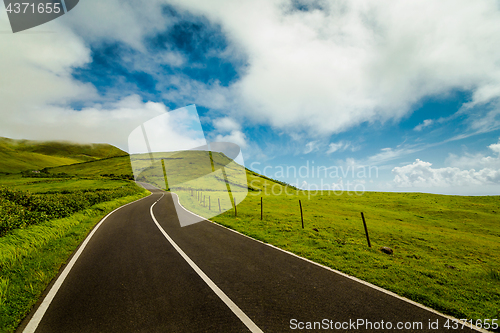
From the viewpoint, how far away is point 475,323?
168 inches

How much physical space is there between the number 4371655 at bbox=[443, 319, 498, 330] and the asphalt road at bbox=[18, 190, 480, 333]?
0.39 ft

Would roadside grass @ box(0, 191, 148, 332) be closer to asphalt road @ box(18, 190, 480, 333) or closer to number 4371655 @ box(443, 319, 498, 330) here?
asphalt road @ box(18, 190, 480, 333)

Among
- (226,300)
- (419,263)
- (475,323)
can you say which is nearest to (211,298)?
(226,300)

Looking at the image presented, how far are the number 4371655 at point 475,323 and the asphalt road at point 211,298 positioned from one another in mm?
118

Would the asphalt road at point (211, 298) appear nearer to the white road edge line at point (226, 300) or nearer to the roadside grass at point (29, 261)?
the white road edge line at point (226, 300)

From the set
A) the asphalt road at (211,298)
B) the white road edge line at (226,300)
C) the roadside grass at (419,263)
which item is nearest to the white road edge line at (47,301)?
the asphalt road at (211,298)

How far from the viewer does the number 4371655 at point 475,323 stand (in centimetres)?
416

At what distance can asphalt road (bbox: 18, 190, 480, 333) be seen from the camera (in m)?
3.95

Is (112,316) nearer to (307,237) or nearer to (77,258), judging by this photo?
(77,258)

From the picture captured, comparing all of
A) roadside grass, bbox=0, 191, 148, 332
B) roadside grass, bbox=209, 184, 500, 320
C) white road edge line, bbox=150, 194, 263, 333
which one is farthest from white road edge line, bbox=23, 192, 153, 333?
roadside grass, bbox=209, 184, 500, 320

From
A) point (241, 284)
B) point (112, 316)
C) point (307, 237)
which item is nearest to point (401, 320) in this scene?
point (241, 284)

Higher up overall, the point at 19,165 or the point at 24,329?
the point at 19,165

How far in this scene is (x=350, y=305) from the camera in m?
4.67

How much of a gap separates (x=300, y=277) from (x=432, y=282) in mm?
4405
